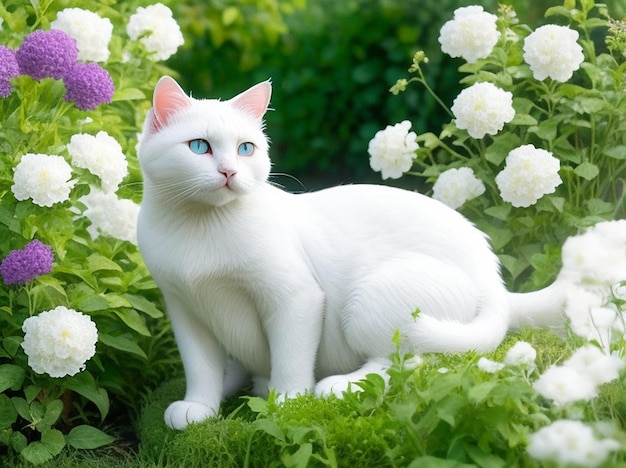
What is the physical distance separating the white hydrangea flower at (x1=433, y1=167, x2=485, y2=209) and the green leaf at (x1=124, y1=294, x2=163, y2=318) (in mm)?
1147

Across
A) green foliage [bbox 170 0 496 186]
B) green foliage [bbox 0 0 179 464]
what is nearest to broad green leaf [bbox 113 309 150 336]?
green foliage [bbox 0 0 179 464]

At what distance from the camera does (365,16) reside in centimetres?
678

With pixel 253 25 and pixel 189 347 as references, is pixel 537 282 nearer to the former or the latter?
pixel 189 347

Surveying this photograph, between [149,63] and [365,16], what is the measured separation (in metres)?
2.87

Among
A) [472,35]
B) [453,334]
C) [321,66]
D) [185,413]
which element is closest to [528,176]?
[472,35]

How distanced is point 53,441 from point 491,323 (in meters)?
1.41

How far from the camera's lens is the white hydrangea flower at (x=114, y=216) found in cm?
356

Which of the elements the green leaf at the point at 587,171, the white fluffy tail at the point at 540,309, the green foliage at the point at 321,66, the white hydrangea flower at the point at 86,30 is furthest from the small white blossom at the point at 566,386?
the green foliage at the point at 321,66

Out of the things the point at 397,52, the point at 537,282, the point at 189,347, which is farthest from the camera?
the point at 397,52

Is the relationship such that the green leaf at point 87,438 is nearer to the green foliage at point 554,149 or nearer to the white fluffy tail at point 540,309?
the white fluffy tail at point 540,309

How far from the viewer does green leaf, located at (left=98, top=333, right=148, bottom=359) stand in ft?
11.0

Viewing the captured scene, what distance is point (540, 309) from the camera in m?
3.31

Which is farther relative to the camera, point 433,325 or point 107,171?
point 107,171

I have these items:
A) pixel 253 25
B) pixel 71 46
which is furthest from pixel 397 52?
pixel 71 46
